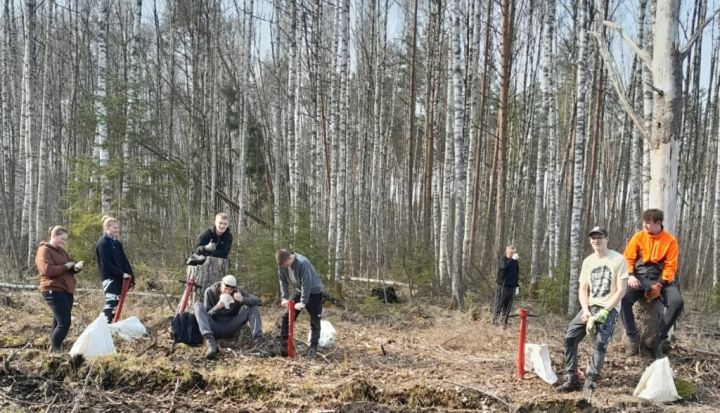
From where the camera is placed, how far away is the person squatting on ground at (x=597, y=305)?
17.0 feet

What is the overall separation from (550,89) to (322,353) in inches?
342

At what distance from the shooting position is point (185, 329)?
22.3ft

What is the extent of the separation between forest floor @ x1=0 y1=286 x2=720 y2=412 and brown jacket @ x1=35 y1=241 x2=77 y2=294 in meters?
0.76

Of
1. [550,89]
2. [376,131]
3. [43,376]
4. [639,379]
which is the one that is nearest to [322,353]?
[43,376]

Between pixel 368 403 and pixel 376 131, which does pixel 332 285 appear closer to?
pixel 368 403

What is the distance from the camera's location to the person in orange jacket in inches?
232

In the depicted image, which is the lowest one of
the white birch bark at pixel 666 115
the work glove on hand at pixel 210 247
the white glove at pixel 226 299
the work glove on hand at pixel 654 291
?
the white glove at pixel 226 299

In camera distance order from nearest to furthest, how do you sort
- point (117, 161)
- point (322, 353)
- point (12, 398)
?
1. point (12, 398)
2. point (322, 353)
3. point (117, 161)

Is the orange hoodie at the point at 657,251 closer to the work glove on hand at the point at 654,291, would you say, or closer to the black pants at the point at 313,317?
the work glove on hand at the point at 654,291

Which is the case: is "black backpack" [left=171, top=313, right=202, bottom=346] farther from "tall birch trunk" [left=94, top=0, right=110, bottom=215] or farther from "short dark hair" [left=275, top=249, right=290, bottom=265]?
"tall birch trunk" [left=94, top=0, right=110, bottom=215]

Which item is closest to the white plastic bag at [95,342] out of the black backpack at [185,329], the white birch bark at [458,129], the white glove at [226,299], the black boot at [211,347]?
the black backpack at [185,329]

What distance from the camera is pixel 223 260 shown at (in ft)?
26.0

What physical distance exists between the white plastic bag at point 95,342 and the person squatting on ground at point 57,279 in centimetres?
37

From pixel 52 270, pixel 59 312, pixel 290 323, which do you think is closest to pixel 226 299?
pixel 290 323
